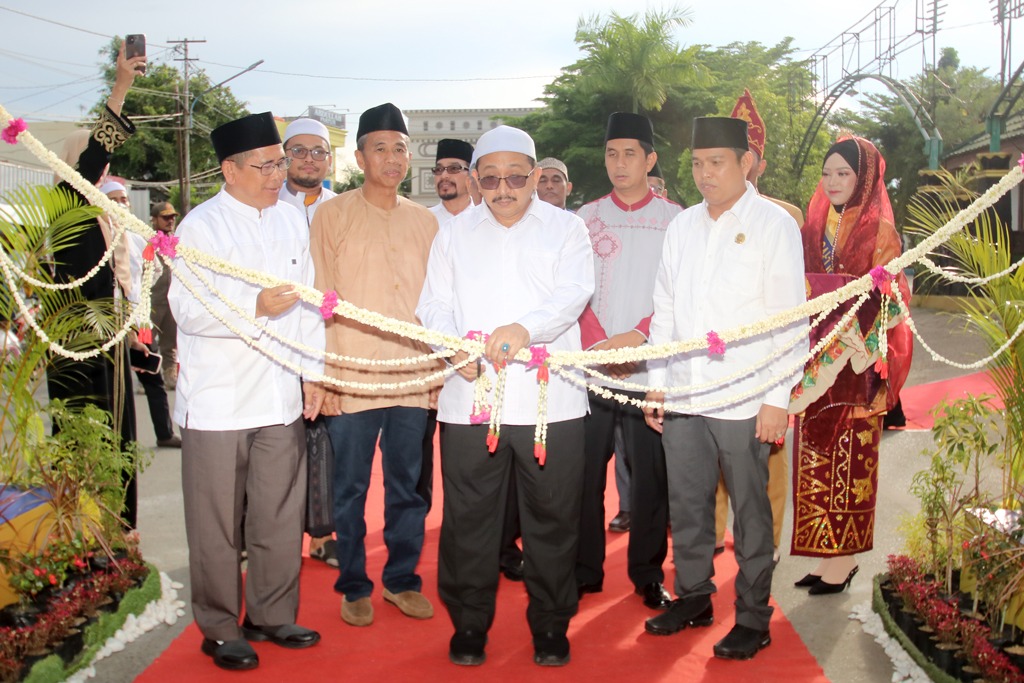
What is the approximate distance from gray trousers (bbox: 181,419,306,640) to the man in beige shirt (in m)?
0.28

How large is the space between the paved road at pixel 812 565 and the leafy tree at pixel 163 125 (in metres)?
36.0

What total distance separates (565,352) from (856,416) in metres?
1.60

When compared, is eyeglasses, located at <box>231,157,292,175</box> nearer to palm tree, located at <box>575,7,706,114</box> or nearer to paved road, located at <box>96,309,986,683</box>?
paved road, located at <box>96,309,986,683</box>

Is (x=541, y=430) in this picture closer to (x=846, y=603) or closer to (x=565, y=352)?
(x=565, y=352)

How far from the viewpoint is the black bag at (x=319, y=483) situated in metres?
5.02

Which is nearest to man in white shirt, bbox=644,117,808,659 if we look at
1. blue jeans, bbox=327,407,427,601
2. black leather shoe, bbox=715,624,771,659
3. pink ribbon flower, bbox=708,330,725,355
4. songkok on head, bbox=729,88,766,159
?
black leather shoe, bbox=715,624,771,659

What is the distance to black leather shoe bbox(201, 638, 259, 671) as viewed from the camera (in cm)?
389

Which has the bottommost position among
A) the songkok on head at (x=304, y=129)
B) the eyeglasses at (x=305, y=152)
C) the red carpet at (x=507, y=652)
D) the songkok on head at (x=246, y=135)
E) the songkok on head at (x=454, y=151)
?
the red carpet at (x=507, y=652)

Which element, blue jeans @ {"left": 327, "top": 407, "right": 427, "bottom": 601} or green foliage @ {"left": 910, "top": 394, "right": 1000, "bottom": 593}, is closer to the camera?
green foliage @ {"left": 910, "top": 394, "right": 1000, "bottom": 593}

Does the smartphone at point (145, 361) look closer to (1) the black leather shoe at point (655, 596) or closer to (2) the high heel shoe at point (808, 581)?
(1) the black leather shoe at point (655, 596)

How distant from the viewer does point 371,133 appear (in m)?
4.54

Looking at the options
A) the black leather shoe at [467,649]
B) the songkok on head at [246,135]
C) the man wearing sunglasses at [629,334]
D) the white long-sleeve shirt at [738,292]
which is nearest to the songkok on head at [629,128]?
the man wearing sunglasses at [629,334]

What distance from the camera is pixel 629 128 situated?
4.85 meters

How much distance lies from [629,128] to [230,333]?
2.09 meters
